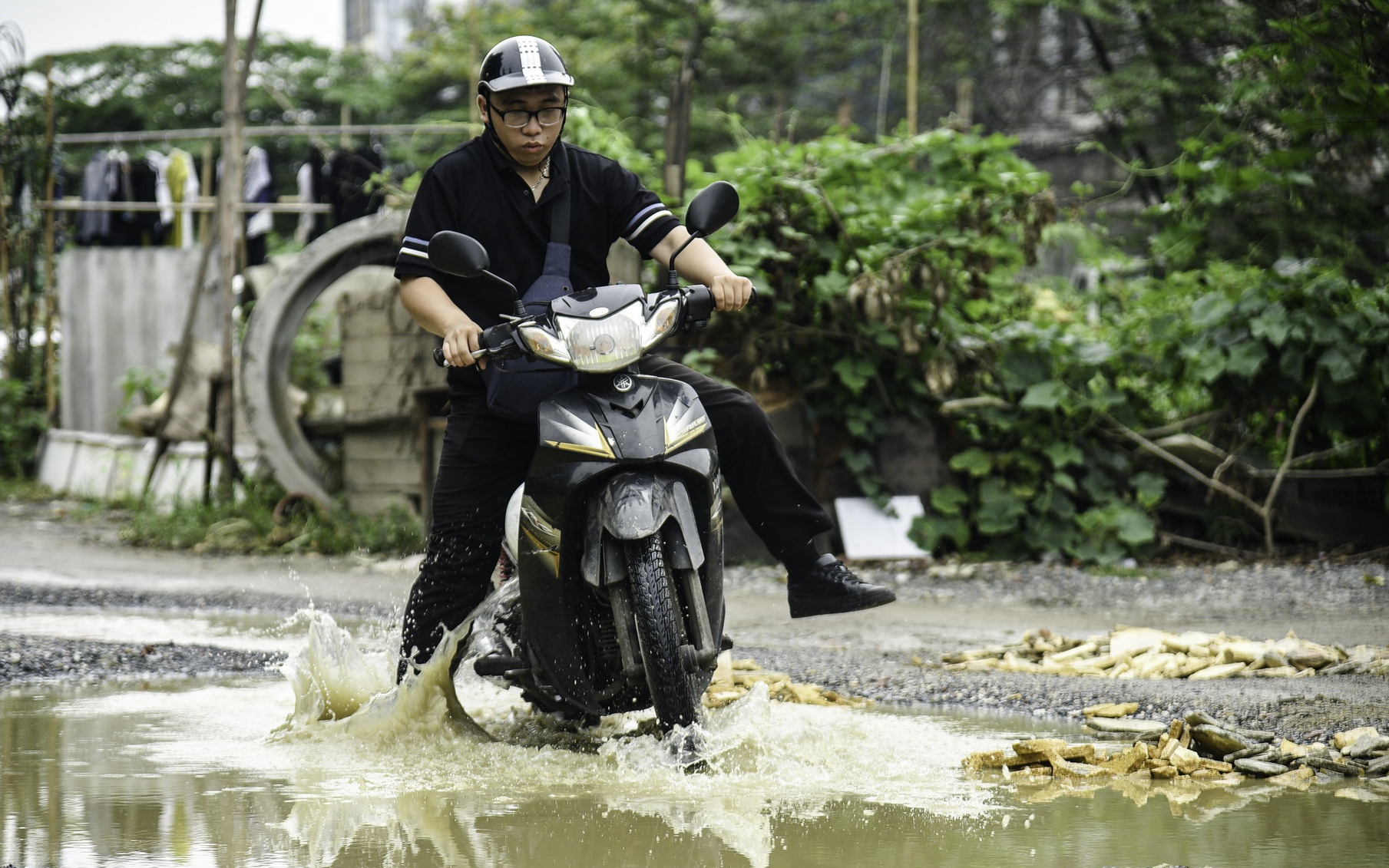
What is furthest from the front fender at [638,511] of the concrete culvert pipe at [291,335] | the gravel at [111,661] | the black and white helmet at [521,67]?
the concrete culvert pipe at [291,335]

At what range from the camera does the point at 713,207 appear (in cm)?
366

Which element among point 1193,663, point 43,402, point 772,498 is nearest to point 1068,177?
point 43,402

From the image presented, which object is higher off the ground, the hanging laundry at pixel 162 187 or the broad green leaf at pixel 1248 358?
the hanging laundry at pixel 162 187

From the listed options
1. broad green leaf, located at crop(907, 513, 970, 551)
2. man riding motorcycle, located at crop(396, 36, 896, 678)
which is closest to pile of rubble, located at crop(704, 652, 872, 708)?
man riding motorcycle, located at crop(396, 36, 896, 678)

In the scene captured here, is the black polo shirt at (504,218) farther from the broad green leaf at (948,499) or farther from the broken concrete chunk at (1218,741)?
the broad green leaf at (948,499)

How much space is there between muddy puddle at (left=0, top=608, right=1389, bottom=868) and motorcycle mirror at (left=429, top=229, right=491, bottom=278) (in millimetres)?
1232

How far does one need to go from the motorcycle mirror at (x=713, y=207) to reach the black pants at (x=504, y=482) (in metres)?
0.40

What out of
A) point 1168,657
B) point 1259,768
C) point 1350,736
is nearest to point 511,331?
point 1259,768

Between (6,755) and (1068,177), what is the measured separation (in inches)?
785

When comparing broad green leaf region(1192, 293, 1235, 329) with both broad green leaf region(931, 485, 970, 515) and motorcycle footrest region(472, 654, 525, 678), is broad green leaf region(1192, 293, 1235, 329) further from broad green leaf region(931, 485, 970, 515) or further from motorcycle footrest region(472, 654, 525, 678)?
motorcycle footrest region(472, 654, 525, 678)

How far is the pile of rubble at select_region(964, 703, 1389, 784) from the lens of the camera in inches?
135

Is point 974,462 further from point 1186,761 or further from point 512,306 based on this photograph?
point 512,306

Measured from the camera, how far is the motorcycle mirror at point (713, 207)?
3.66 m

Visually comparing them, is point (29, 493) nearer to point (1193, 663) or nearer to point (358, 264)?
point (358, 264)
